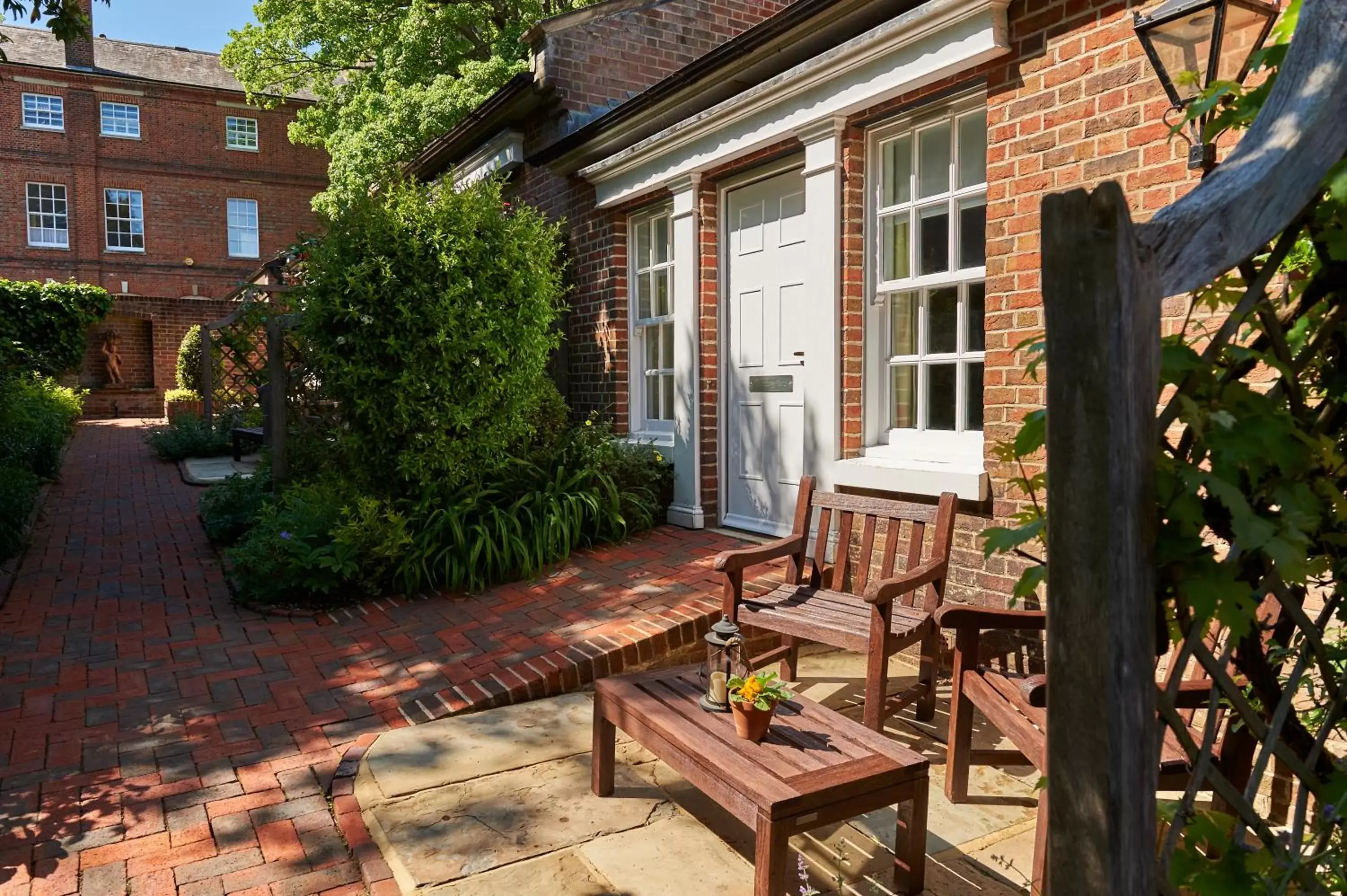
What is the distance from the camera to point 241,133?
83.3ft

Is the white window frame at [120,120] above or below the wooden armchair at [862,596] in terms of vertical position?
above

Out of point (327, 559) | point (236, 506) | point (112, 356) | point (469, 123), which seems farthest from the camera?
point (112, 356)

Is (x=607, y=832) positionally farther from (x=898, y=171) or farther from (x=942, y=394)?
(x=898, y=171)

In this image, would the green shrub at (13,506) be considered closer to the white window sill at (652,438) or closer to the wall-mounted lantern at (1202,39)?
the white window sill at (652,438)

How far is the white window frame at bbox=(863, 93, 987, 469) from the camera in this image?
4703mm

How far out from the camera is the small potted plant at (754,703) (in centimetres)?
267

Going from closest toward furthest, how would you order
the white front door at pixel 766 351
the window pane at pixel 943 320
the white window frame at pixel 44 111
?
the window pane at pixel 943 320
the white front door at pixel 766 351
the white window frame at pixel 44 111

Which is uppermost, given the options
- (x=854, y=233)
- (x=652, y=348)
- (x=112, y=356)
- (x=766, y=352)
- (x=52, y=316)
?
(x=52, y=316)

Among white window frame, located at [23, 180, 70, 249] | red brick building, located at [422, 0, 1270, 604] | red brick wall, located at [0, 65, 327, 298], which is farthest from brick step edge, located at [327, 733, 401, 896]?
white window frame, located at [23, 180, 70, 249]

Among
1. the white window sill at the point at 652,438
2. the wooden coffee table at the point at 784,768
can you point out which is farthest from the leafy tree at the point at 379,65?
the wooden coffee table at the point at 784,768

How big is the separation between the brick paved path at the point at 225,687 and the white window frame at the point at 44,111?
2185 centimetres

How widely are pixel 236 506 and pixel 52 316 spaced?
46.6 ft

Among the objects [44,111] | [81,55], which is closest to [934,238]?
[44,111]

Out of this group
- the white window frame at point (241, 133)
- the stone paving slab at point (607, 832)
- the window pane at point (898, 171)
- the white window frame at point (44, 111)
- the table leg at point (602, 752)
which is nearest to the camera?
the stone paving slab at point (607, 832)
